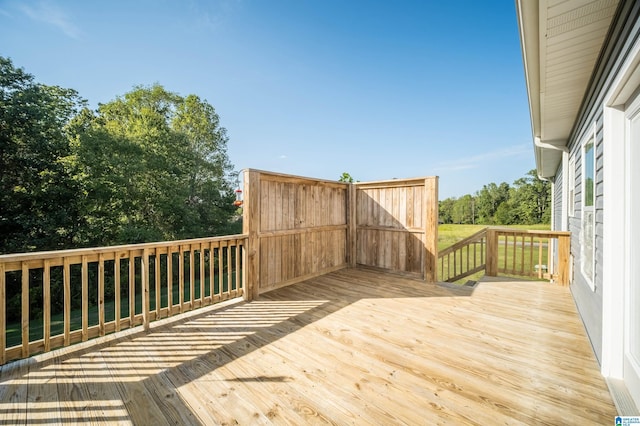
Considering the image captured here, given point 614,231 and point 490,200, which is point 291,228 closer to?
point 614,231

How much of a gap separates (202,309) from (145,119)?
13.8 metres

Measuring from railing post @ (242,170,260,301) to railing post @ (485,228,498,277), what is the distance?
4.17 meters

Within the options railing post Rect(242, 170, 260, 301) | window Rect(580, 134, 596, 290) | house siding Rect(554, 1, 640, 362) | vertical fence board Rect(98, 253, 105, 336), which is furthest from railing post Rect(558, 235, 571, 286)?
vertical fence board Rect(98, 253, 105, 336)

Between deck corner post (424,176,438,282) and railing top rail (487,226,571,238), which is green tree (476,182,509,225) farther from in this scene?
deck corner post (424,176,438,282)

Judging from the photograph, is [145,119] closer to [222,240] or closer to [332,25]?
[332,25]

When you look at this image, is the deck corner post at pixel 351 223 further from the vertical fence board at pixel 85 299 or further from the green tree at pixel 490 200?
the green tree at pixel 490 200

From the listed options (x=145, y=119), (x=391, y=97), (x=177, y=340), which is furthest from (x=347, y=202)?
(x=145, y=119)

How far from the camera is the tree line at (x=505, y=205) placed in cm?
2284

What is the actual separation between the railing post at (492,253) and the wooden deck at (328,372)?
1622 mm

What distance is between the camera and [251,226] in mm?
3842

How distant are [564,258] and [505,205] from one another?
25129 mm

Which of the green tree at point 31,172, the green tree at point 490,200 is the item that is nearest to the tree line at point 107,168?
the green tree at point 31,172

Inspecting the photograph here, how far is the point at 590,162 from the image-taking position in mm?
2801

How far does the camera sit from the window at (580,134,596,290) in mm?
2527
